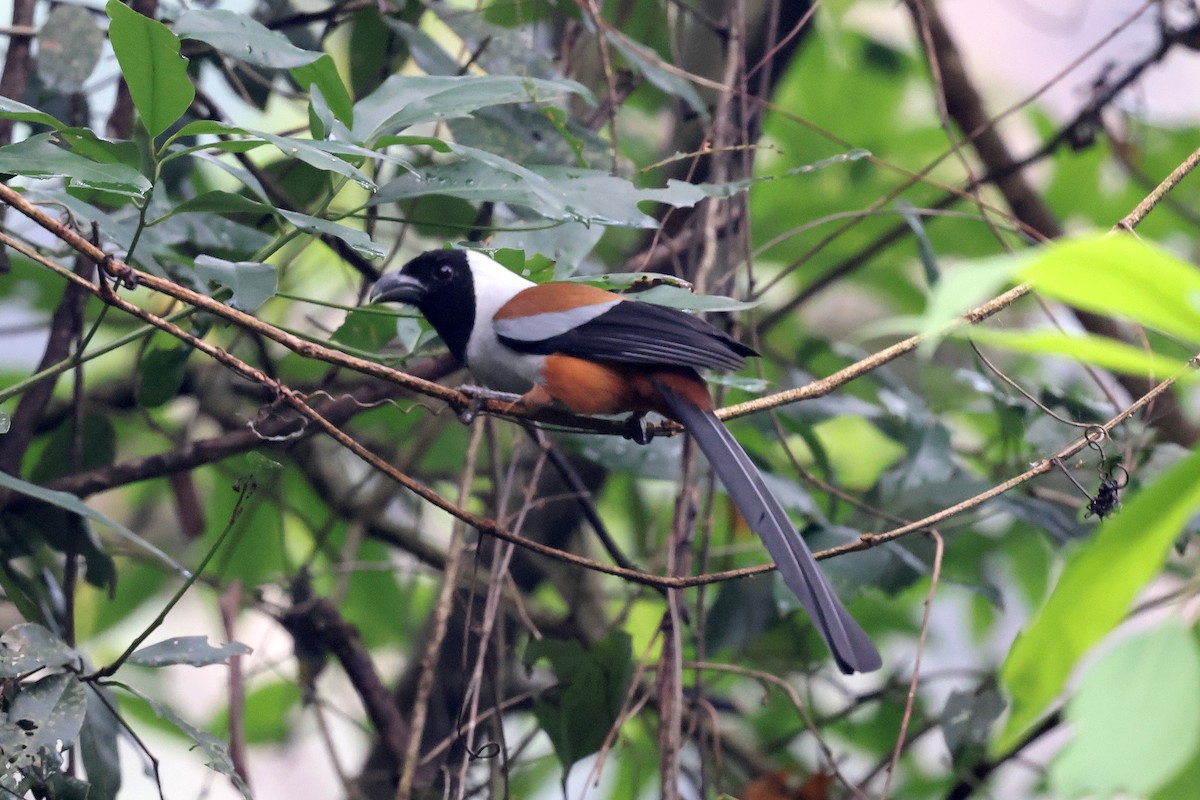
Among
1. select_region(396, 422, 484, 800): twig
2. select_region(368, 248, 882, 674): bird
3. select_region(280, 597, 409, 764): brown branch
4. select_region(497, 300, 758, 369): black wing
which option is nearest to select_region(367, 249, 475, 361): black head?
select_region(368, 248, 882, 674): bird

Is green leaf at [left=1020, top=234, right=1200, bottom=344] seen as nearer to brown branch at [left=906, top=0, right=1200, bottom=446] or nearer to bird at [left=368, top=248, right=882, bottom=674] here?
bird at [left=368, top=248, right=882, bottom=674]

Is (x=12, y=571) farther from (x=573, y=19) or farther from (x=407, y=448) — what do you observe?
(x=573, y=19)

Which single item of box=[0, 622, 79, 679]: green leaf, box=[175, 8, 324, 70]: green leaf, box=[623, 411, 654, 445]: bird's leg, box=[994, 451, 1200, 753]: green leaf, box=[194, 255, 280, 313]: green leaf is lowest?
box=[994, 451, 1200, 753]: green leaf

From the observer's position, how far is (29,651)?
1709 millimetres

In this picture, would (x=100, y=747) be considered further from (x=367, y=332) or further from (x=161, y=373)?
(x=367, y=332)

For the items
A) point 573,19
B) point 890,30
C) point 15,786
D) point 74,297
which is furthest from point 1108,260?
point 890,30

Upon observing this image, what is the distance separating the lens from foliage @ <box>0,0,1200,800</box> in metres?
1.56

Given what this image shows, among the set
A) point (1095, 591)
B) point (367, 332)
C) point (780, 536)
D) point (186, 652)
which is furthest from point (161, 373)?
point (1095, 591)

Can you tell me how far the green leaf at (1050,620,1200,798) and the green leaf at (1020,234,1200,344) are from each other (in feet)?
0.62

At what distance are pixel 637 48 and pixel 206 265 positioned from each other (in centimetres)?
136

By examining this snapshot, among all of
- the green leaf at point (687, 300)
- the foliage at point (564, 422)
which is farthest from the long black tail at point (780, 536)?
the green leaf at point (687, 300)

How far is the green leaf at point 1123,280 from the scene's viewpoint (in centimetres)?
60

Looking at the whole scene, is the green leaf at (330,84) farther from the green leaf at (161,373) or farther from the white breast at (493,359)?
the green leaf at (161,373)

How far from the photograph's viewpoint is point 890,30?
4.89 metres
